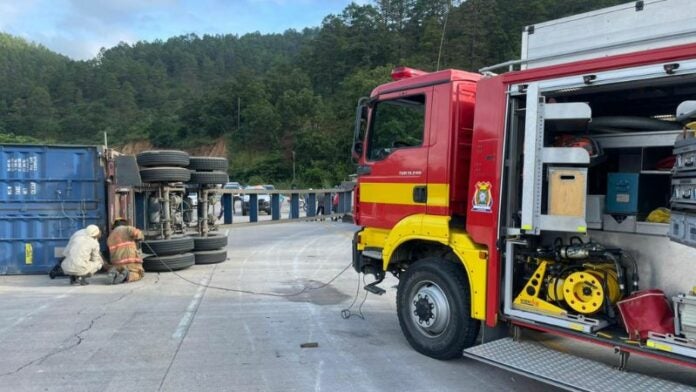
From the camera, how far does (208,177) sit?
1199 cm

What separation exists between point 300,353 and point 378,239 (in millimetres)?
1534

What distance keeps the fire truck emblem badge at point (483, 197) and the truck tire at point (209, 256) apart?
792 cm

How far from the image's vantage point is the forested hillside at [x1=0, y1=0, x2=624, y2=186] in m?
54.3

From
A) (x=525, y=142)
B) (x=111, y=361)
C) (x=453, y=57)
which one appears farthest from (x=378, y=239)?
(x=453, y=57)

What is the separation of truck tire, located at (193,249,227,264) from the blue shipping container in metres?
2.09

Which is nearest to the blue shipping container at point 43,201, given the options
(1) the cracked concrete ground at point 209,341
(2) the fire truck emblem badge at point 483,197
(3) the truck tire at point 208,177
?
(1) the cracked concrete ground at point 209,341

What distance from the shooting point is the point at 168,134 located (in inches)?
3622

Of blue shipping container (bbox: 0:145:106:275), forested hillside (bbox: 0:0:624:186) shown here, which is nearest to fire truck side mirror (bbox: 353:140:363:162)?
blue shipping container (bbox: 0:145:106:275)

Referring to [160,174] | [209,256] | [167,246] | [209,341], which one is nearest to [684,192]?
[209,341]

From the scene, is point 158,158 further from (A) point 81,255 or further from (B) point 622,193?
(B) point 622,193

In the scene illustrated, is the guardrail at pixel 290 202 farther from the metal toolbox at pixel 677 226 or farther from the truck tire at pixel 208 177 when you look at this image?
the metal toolbox at pixel 677 226

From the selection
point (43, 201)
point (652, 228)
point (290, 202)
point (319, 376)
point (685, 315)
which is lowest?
point (319, 376)

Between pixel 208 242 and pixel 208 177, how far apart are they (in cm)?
147

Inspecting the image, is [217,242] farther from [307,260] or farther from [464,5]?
[464,5]
